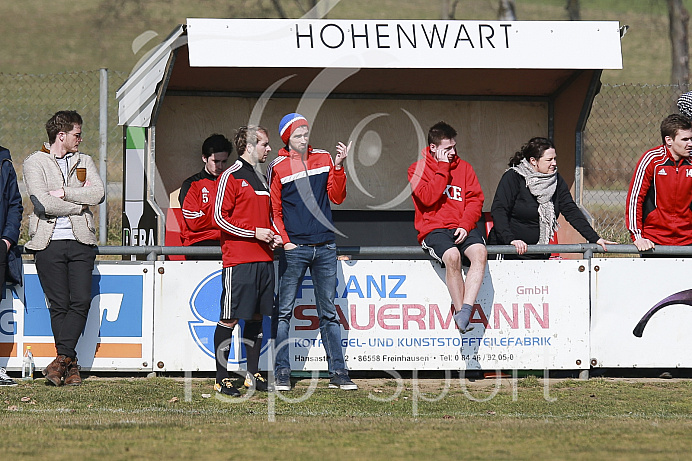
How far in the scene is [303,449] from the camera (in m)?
5.31

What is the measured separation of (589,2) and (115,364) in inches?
1771

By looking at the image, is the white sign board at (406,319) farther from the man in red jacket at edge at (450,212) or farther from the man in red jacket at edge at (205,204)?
the man in red jacket at edge at (205,204)

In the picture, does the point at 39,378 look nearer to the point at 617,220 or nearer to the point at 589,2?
the point at 617,220

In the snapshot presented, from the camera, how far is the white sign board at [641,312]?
8.12 m

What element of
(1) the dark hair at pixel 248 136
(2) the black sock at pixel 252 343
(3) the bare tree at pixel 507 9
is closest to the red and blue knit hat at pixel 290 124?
(1) the dark hair at pixel 248 136

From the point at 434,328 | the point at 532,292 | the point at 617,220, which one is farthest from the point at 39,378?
the point at 617,220

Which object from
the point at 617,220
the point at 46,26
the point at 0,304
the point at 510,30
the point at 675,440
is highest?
the point at 46,26

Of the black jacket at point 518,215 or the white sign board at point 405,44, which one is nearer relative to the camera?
the black jacket at point 518,215

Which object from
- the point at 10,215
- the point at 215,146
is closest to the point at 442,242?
the point at 215,146

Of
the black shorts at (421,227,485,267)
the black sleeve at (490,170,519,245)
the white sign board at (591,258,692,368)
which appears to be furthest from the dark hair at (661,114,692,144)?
the black shorts at (421,227,485,267)

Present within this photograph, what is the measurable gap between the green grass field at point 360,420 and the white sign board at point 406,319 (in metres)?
0.19

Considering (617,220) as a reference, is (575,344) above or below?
below

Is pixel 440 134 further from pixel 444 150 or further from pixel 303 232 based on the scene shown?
pixel 303 232

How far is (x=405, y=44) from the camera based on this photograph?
9016mm
